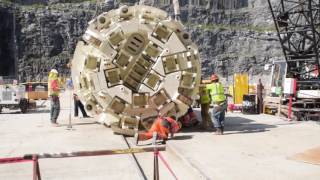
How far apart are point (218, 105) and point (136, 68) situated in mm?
2423

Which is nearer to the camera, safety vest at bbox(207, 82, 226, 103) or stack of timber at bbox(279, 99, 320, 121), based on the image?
safety vest at bbox(207, 82, 226, 103)

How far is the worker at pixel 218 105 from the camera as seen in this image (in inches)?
507

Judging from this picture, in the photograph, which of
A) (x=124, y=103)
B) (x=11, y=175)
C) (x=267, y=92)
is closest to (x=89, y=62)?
(x=124, y=103)

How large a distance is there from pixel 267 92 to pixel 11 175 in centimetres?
1724

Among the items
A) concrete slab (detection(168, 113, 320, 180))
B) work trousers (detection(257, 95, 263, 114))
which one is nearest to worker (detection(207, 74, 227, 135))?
concrete slab (detection(168, 113, 320, 180))

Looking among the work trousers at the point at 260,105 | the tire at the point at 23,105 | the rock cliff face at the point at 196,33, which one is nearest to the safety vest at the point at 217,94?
the work trousers at the point at 260,105

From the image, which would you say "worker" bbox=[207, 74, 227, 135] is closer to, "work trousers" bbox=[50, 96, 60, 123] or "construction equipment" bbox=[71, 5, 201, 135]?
"construction equipment" bbox=[71, 5, 201, 135]

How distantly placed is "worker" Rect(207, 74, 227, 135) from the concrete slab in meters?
0.31

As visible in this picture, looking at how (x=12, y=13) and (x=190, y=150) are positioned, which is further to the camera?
(x=12, y=13)

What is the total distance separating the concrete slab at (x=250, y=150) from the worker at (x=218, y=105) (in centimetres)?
31

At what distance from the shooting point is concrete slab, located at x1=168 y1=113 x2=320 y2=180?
8.16 meters

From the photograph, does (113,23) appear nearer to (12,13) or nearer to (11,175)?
(11,175)

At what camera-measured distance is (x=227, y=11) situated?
8369cm

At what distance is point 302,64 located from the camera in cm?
2219
